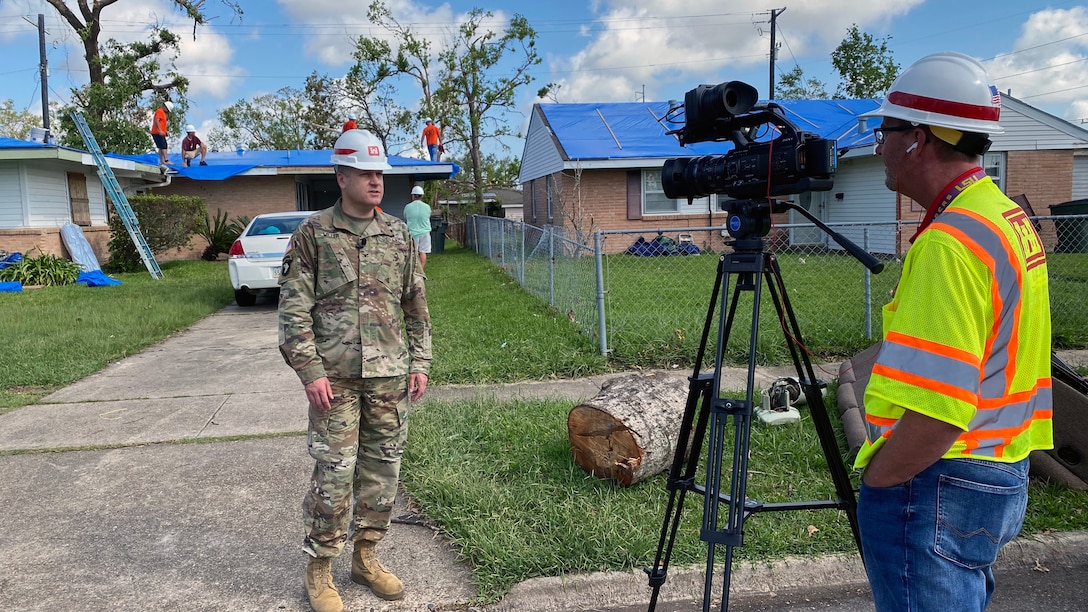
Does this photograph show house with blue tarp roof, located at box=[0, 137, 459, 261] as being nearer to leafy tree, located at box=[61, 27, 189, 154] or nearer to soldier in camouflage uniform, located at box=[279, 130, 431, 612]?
leafy tree, located at box=[61, 27, 189, 154]

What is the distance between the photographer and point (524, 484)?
3.98 m

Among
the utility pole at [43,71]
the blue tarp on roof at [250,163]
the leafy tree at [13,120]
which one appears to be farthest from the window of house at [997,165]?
the leafy tree at [13,120]

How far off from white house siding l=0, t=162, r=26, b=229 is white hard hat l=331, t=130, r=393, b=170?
1525 centimetres

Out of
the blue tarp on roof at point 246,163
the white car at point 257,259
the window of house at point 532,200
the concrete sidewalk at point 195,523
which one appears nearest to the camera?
the concrete sidewalk at point 195,523

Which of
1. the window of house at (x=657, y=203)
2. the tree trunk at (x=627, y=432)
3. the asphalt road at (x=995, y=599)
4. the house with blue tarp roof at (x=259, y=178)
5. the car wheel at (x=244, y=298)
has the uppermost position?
the house with blue tarp roof at (x=259, y=178)

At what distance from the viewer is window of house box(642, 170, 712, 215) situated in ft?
64.0

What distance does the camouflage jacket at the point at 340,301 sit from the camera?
9.45 ft

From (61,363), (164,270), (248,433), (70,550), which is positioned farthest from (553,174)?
(70,550)

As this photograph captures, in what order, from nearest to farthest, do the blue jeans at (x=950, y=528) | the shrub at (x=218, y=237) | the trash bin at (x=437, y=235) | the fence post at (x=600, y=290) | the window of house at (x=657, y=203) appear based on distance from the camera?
the blue jeans at (x=950, y=528)
the fence post at (x=600, y=290)
the window of house at (x=657, y=203)
the shrub at (x=218, y=237)
the trash bin at (x=437, y=235)

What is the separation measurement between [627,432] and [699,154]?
1343cm

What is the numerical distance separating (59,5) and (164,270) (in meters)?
13.0

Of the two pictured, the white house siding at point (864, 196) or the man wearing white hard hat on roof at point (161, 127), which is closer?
the white house siding at point (864, 196)

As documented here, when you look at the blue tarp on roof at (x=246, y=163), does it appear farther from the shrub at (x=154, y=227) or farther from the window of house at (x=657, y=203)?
the window of house at (x=657, y=203)

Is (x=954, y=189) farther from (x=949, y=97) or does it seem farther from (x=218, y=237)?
(x=218, y=237)
